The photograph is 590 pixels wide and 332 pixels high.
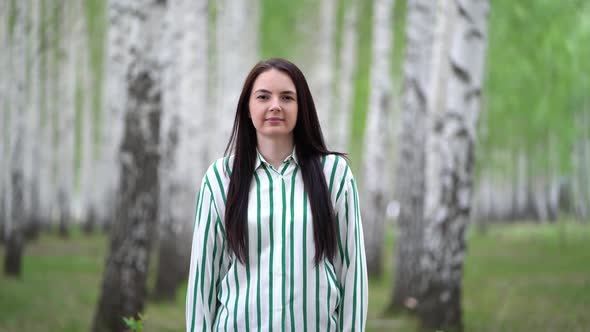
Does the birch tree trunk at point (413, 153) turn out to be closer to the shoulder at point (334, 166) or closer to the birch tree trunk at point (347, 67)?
the shoulder at point (334, 166)

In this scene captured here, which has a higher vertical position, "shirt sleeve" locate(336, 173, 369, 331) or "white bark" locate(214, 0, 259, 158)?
"white bark" locate(214, 0, 259, 158)

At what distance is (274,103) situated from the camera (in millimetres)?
2697

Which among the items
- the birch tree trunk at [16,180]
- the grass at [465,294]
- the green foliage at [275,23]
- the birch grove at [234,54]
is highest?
the green foliage at [275,23]

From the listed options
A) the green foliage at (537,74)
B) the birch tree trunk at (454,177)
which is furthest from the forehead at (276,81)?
the green foliage at (537,74)

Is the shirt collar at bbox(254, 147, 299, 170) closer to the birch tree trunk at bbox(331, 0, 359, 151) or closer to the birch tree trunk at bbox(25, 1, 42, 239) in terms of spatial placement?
the birch tree trunk at bbox(25, 1, 42, 239)

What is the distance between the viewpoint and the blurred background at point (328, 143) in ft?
23.8

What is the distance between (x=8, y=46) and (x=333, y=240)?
47.9 ft

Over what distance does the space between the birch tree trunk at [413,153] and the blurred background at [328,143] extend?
0.09ft

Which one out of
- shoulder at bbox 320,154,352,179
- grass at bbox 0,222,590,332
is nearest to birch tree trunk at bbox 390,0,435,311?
grass at bbox 0,222,590,332

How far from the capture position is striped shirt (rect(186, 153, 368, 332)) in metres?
2.66

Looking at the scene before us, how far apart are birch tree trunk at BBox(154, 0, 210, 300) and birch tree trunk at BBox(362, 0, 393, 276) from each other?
364 cm

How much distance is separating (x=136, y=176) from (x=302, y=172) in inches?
186

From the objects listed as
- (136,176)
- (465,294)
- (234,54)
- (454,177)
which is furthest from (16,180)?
(454,177)

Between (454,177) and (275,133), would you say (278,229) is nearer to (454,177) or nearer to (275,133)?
(275,133)
